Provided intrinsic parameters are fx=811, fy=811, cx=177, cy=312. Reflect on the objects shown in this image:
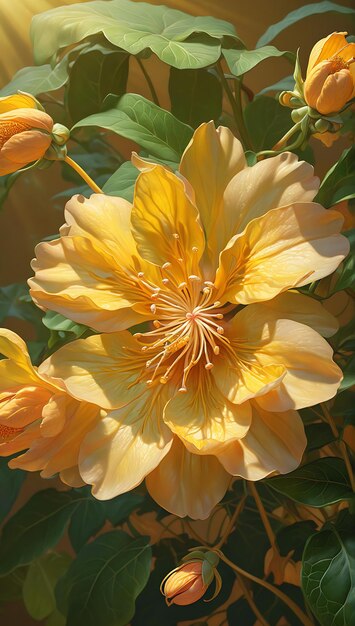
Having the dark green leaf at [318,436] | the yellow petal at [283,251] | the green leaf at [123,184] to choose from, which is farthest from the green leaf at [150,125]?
the dark green leaf at [318,436]

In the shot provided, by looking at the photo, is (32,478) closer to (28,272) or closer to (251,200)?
(28,272)

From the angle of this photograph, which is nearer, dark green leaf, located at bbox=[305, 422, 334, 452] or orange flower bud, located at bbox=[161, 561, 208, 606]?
orange flower bud, located at bbox=[161, 561, 208, 606]

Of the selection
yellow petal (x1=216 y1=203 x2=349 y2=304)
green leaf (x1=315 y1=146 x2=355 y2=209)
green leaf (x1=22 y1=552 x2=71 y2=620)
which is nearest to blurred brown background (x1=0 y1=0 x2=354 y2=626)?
green leaf (x1=22 y1=552 x2=71 y2=620)

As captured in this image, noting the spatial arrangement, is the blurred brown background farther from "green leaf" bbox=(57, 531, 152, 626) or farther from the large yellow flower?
the large yellow flower

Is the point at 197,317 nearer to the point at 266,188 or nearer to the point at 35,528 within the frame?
the point at 266,188

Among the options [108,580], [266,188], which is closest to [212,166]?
[266,188]
